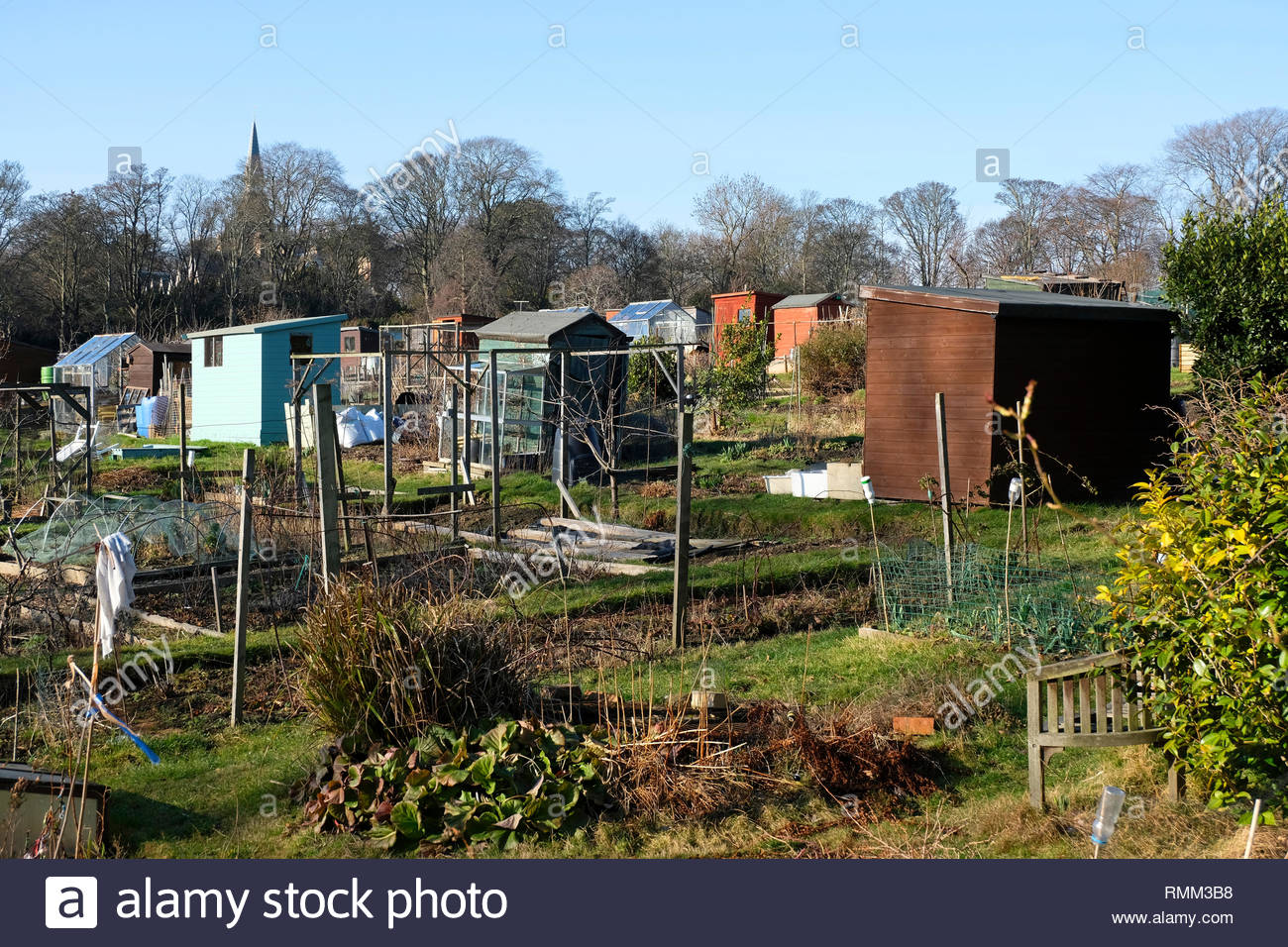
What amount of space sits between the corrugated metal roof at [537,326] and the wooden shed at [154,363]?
2068 cm

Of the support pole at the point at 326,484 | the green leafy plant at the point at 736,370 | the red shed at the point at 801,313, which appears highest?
the red shed at the point at 801,313

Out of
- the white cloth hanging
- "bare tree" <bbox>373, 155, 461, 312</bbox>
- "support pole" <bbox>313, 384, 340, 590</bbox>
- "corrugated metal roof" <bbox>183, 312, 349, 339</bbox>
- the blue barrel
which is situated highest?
"bare tree" <bbox>373, 155, 461, 312</bbox>

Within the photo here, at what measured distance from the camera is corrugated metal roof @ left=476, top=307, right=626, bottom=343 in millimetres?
20188

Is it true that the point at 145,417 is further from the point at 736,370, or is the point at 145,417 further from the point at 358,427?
the point at 736,370

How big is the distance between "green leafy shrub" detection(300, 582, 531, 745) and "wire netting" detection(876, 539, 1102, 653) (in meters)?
3.65

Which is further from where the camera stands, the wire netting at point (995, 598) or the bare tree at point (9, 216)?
the bare tree at point (9, 216)

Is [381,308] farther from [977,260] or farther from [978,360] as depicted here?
[978,360]

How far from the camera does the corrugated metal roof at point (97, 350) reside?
40.4 m

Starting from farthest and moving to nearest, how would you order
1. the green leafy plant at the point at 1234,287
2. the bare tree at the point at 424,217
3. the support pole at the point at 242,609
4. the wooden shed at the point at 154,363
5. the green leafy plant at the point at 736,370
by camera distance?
the bare tree at the point at 424,217, the wooden shed at the point at 154,363, the green leafy plant at the point at 736,370, the green leafy plant at the point at 1234,287, the support pole at the point at 242,609

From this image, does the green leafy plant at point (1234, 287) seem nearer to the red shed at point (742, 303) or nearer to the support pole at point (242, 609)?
the support pole at point (242, 609)

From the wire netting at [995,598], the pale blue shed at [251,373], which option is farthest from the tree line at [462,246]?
the wire netting at [995,598]

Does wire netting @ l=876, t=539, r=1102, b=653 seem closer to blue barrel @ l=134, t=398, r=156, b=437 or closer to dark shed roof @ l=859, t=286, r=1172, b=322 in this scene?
dark shed roof @ l=859, t=286, r=1172, b=322

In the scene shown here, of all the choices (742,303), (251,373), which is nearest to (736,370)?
(251,373)

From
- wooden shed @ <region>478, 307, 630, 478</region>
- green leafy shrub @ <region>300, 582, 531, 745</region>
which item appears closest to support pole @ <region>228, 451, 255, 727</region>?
green leafy shrub @ <region>300, 582, 531, 745</region>
